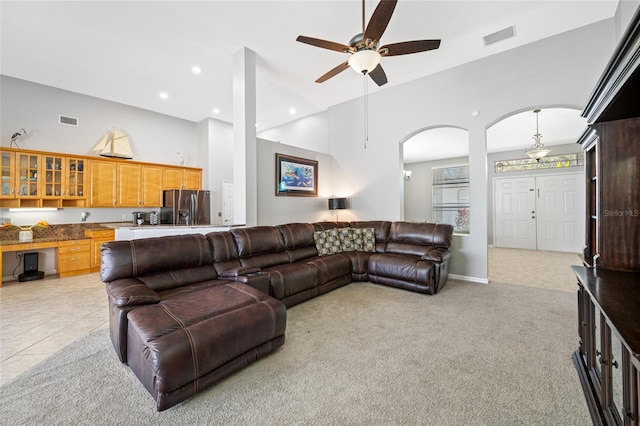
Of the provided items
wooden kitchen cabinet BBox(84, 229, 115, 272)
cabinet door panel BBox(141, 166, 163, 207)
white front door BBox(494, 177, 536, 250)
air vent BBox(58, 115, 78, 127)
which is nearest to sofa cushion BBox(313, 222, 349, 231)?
cabinet door panel BBox(141, 166, 163, 207)

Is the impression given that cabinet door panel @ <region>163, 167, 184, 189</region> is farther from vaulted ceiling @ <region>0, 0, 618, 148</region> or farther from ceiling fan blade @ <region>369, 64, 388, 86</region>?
ceiling fan blade @ <region>369, 64, 388, 86</region>

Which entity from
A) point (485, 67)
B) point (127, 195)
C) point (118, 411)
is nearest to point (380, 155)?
point (485, 67)

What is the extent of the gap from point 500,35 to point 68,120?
7846 mm

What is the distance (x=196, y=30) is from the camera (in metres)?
3.56

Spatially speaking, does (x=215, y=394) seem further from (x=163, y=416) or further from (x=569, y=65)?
(x=569, y=65)

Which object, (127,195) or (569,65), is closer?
(569,65)

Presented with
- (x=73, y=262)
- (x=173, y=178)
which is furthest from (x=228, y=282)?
(x=173, y=178)

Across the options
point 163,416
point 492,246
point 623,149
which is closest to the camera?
point 163,416

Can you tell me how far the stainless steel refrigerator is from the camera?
606 centimetres

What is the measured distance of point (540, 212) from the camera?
745 centimetres

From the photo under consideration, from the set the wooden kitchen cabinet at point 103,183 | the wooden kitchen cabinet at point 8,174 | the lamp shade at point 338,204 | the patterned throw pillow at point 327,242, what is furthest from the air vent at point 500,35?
the wooden kitchen cabinet at point 8,174

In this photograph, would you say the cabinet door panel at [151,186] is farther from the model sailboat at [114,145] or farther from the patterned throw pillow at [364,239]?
the patterned throw pillow at [364,239]

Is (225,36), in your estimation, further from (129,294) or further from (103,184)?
(103,184)

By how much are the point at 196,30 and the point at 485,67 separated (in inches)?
173
